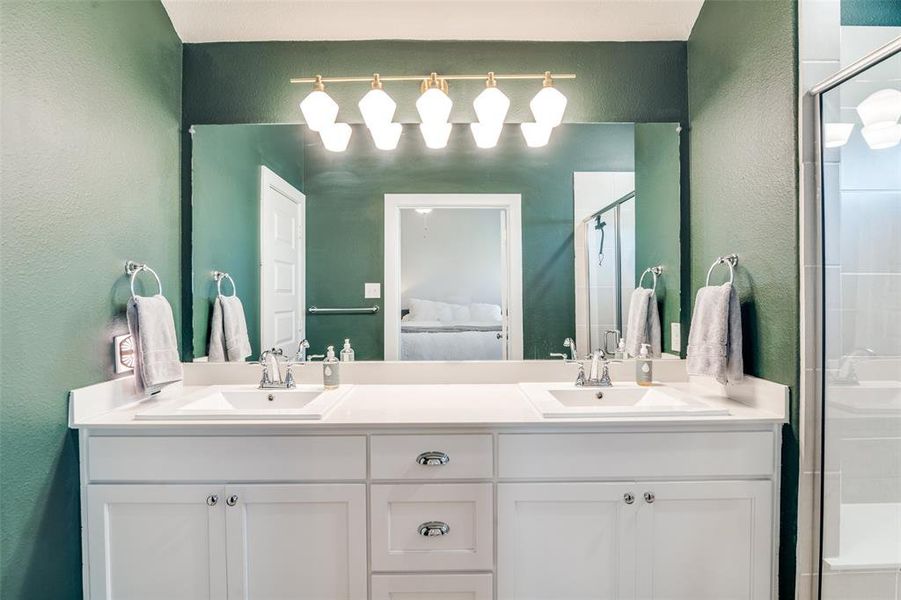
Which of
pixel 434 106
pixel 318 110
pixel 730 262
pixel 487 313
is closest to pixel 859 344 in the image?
pixel 730 262

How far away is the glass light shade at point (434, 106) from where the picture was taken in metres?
1.81

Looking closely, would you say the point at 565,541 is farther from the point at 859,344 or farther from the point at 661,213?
the point at 661,213

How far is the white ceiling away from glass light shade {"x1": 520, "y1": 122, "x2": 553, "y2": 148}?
356 mm

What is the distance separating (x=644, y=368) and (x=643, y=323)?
187mm

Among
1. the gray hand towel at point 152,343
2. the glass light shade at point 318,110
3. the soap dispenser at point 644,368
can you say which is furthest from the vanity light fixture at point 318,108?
the soap dispenser at point 644,368

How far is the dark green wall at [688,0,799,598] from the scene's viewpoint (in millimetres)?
1399

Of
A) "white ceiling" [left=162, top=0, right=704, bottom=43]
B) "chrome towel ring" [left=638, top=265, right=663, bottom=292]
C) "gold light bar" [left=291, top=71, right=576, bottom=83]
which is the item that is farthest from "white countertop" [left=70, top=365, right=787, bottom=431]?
"white ceiling" [left=162, top=0, right=704, bottom=43]

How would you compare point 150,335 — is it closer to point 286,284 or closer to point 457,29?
point 286,284

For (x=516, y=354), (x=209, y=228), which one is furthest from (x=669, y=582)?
(x=209, y=228)

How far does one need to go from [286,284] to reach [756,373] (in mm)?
1697

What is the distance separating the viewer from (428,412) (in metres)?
1.51

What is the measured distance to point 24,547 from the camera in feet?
4.11

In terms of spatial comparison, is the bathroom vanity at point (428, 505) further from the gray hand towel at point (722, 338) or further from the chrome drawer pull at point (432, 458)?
the gray hand towel at point (722, 338)

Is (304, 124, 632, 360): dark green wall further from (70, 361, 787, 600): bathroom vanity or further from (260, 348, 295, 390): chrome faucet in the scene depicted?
(70, 361, 787, 600): bathroom vanity
